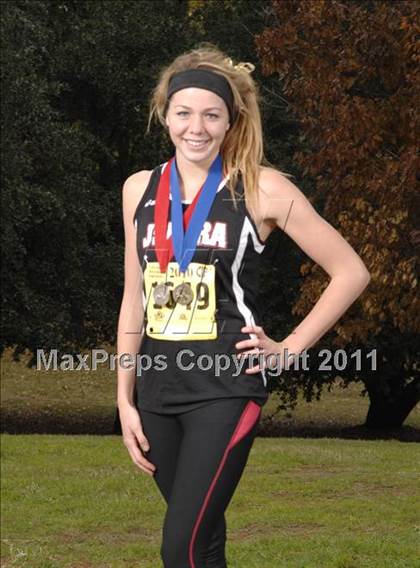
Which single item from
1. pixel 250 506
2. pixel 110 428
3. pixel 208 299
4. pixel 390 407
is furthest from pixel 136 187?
pixel 110 428

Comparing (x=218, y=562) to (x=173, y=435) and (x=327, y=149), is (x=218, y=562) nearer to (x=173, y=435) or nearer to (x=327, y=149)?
(x=173, y=435)

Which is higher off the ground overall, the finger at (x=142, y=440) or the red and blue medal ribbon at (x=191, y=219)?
the red and blue medal ribbon at (x=191, y=219)

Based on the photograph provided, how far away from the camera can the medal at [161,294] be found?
4543 millimetres

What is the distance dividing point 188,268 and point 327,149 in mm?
12063

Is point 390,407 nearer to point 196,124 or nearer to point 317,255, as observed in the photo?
point 317,255

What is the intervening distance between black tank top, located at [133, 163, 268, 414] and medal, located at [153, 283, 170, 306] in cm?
12

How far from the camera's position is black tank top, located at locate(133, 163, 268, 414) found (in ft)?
14.5

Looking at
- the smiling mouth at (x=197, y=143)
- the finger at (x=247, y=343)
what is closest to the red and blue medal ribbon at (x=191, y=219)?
the smiling mouth at (x=197, y=143)

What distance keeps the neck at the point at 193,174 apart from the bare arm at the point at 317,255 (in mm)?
239

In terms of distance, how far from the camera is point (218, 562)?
4473 mm

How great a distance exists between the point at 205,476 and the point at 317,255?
92 cm

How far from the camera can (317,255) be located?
4531 millimetres

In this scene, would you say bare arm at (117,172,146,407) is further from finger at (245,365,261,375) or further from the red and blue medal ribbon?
finger at (245,365,261,375)

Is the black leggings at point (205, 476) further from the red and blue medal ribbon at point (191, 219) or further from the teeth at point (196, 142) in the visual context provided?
the teeth at point (196, 142)
